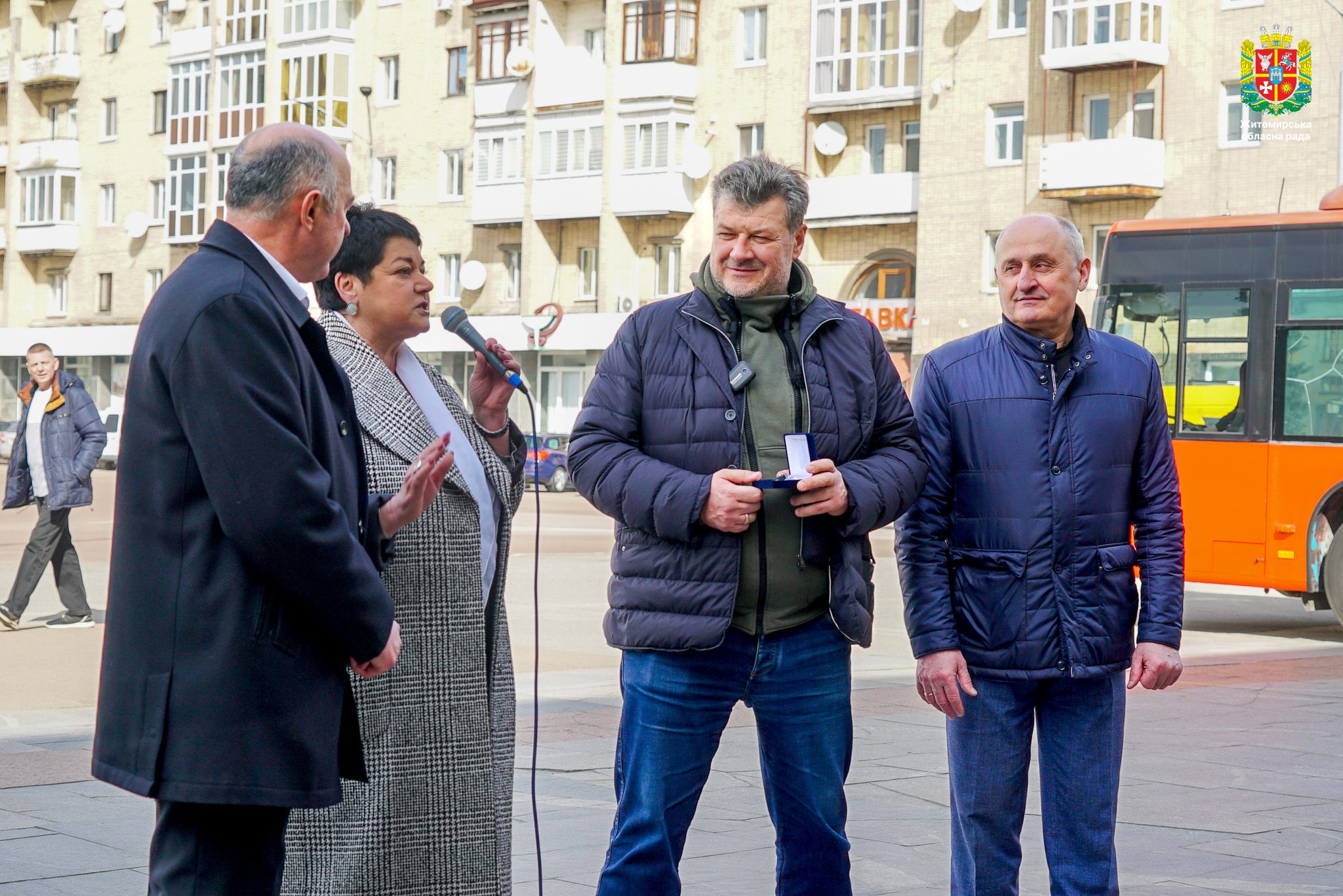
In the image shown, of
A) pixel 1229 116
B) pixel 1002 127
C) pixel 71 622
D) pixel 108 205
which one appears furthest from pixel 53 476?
pixel 108 205

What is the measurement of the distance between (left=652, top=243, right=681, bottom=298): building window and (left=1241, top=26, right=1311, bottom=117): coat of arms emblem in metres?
15.5

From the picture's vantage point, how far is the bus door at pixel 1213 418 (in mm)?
14734

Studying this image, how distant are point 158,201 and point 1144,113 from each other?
1382 inches

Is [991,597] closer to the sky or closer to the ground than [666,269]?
closer to the ground

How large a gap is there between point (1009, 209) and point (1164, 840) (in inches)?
1278

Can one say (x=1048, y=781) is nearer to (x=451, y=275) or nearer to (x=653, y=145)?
(x=653, y=145)

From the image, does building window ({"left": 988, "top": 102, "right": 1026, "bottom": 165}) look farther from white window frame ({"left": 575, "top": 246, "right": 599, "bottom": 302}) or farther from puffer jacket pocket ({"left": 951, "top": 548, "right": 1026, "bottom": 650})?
puffer jacket pocket ({"left": 951, "top": 548, "right": 1026, "bottom": 650})

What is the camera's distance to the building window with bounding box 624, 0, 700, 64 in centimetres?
4444

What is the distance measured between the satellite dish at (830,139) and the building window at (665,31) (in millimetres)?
5030

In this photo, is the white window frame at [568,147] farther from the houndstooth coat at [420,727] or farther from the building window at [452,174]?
the houndstooth coat at [420,727]

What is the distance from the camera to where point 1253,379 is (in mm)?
14852

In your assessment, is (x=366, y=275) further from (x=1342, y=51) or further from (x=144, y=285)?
(x=144, y=285)

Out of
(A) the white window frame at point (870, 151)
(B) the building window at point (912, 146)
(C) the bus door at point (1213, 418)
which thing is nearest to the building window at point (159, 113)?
(A) the white window frame at point (870, 151)

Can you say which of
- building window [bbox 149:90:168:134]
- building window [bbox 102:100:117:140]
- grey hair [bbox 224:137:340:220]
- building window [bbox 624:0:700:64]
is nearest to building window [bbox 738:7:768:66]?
building window [bbox 624:0:700:64]
